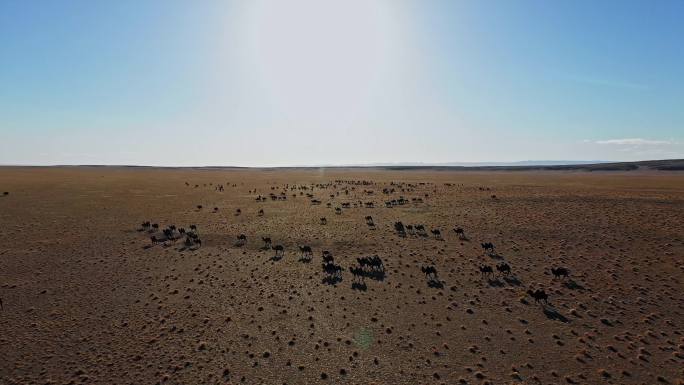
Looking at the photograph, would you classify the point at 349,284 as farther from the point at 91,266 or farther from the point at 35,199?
the point at 35,199

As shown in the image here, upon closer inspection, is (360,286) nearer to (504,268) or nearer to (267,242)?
(504,268)

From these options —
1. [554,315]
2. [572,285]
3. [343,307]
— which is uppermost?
[572,285]

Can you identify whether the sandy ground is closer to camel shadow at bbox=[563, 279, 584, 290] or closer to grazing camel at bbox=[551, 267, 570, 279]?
camel shadow at bbox=[563, 279, 584, 290]

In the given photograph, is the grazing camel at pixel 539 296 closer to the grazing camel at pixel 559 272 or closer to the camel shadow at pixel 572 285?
the camel shadow at pixel 572 285

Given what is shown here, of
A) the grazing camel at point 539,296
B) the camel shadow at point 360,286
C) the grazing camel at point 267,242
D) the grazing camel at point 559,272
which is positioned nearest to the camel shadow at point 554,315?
the grazing camel at point 539,296

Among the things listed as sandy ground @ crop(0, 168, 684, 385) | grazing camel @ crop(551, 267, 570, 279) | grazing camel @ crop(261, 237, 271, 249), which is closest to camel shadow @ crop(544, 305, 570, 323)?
sandy ground @ crop(0, 168, 684, 385)

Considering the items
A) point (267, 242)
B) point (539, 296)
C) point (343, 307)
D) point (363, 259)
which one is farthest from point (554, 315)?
point (267, 242)
